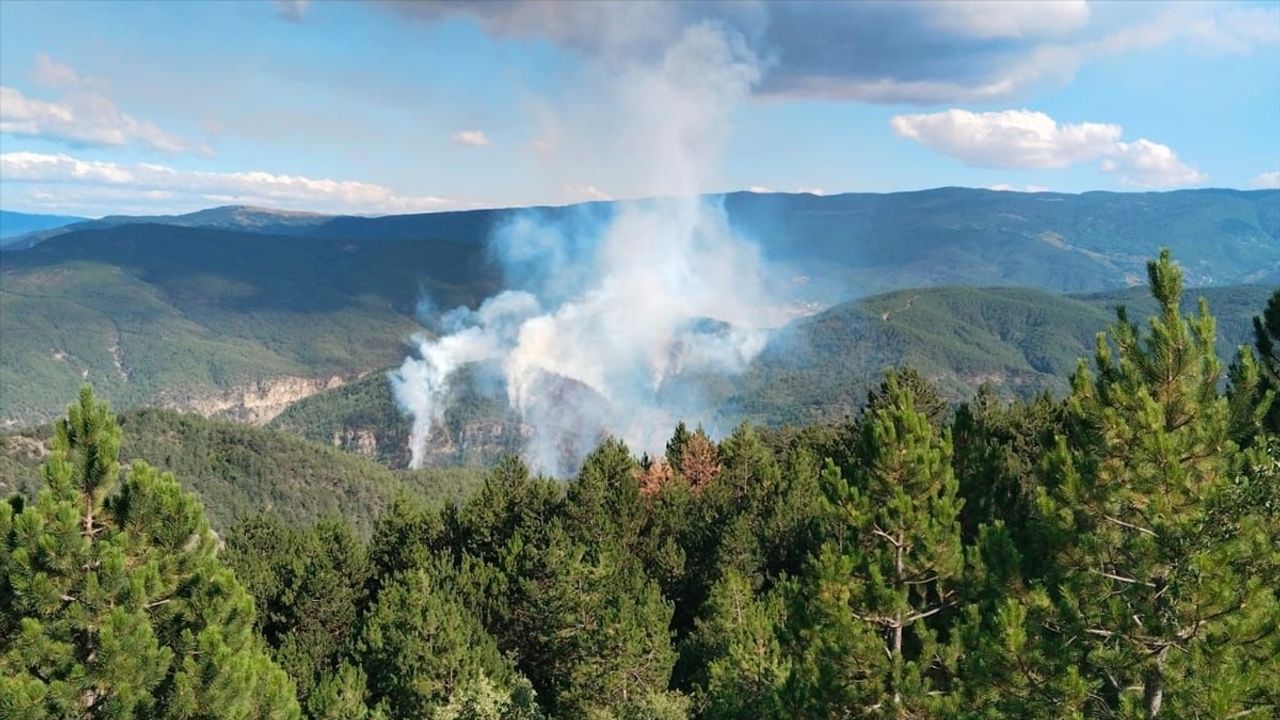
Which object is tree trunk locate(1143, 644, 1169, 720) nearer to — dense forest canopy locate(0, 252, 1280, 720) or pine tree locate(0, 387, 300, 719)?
dense forest canopy locate(0, 252, 1280, 720)

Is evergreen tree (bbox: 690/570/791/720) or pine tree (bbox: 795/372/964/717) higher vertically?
pine tree (bbox: 795/372/964/717)

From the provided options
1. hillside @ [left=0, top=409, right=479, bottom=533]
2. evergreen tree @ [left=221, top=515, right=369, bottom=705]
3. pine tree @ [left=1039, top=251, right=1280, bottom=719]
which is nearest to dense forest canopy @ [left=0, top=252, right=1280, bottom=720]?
pine tree @ [left=1039, top=251, right=1280, bottom=719]

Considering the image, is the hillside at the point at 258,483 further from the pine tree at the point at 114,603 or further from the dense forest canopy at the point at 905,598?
the pine tree at the point at 114,603

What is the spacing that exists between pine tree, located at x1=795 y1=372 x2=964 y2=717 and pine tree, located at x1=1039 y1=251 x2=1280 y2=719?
3120mm

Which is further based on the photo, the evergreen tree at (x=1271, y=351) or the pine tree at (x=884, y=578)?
the evergreen tree at (x=1271, y=351)

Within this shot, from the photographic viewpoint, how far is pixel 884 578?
66.6 ft

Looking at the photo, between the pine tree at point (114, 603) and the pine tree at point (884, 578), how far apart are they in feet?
39.1

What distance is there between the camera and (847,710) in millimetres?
18875

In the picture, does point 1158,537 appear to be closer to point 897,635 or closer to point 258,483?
point 897,635

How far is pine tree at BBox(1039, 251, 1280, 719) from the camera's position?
12953mm

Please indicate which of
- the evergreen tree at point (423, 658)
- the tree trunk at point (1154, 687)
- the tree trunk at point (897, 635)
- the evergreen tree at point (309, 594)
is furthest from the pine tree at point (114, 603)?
the evergreen tree at point (309, 594)

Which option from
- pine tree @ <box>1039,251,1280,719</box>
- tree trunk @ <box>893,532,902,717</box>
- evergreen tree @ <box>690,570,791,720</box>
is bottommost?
evergreen tree @ <box>690,570,791,720</box>

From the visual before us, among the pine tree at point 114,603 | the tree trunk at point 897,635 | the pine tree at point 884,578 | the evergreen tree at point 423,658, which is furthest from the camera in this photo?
the evergreen tree at point 423,658

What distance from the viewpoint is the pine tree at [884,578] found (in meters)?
18.5
